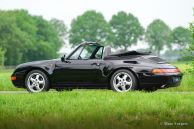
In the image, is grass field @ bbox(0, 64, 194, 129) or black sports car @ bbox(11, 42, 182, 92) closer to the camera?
grass field @ bbox(0, 64, 194, 129)

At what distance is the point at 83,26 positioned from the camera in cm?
10256

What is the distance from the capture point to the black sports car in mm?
12641

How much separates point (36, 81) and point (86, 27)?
8869 cm

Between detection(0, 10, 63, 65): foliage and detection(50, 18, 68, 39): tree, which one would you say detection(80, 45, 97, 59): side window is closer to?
detection(0, 10, 63, 65): foliage

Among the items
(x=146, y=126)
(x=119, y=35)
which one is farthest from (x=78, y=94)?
(x=119, y=35)

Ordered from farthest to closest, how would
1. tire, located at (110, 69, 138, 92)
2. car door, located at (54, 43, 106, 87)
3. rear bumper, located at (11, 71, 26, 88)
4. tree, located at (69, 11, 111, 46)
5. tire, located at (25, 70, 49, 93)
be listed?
tree, located at (69, 11, 111, 46)
rear bumper, located at (11, 71, 26, 88)
tire, located at (25, 70, 49, 93)
car door, located at (54, 43, 106, 87)
tire, located at (110, 69, 138, 92)

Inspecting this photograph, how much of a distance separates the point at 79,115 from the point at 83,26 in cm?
9460

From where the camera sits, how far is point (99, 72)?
13.0 m

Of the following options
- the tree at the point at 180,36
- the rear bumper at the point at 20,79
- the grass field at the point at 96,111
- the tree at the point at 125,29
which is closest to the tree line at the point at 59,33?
the tree at the point at 125,29

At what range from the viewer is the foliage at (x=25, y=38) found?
88.4 metres

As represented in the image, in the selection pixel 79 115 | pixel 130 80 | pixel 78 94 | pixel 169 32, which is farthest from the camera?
pixel 169 32

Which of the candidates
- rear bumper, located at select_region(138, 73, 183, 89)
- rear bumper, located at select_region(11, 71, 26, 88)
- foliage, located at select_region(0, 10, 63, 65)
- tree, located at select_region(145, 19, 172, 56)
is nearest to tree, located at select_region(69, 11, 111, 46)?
foliage, located at select_region(0, 10, 63, 65)

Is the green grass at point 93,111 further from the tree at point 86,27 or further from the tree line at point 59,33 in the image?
the tree at point 86,27

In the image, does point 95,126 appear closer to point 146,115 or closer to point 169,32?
point 146,115
